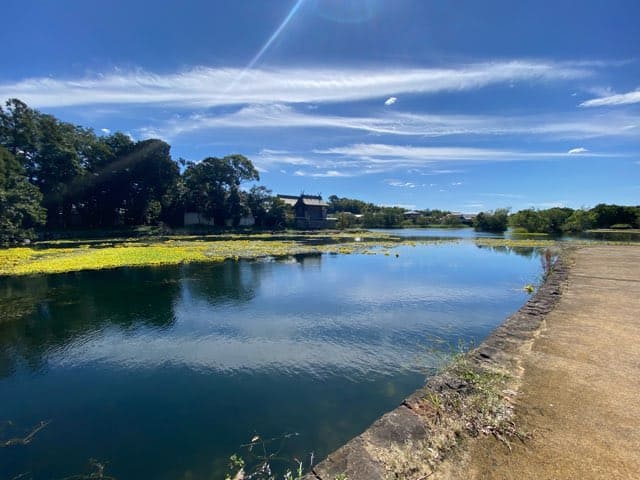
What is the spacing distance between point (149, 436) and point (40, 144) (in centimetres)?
4078

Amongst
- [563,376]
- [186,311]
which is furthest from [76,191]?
[563,376]

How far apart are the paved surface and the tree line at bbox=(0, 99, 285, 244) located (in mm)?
33960

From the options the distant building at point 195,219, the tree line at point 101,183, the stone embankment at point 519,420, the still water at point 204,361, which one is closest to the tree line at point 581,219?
the tree line at point 101,183

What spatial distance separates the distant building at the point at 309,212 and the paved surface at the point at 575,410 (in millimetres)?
56486

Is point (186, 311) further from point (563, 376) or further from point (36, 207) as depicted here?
point (36, 207)

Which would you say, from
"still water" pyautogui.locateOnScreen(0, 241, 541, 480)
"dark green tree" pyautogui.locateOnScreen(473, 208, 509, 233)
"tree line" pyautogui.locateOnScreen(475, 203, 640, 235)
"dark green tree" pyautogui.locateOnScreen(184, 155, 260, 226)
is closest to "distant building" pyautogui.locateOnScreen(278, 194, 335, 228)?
"dark green tree" pyautogui.locateOnScreen(184, 155, 260, 226)

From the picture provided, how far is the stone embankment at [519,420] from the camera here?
2.67 metres

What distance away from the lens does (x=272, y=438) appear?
4238 millimetres

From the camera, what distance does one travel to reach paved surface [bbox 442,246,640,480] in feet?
8.66

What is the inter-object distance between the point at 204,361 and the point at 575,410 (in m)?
6.10

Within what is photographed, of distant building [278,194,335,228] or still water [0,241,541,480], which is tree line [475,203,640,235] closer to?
distant building [278,194,335,228]

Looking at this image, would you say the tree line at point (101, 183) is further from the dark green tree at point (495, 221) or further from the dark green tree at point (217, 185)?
the dark green tree at point (495, 221)

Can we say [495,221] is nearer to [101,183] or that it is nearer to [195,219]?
[195,219]

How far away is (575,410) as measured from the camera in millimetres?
3361
